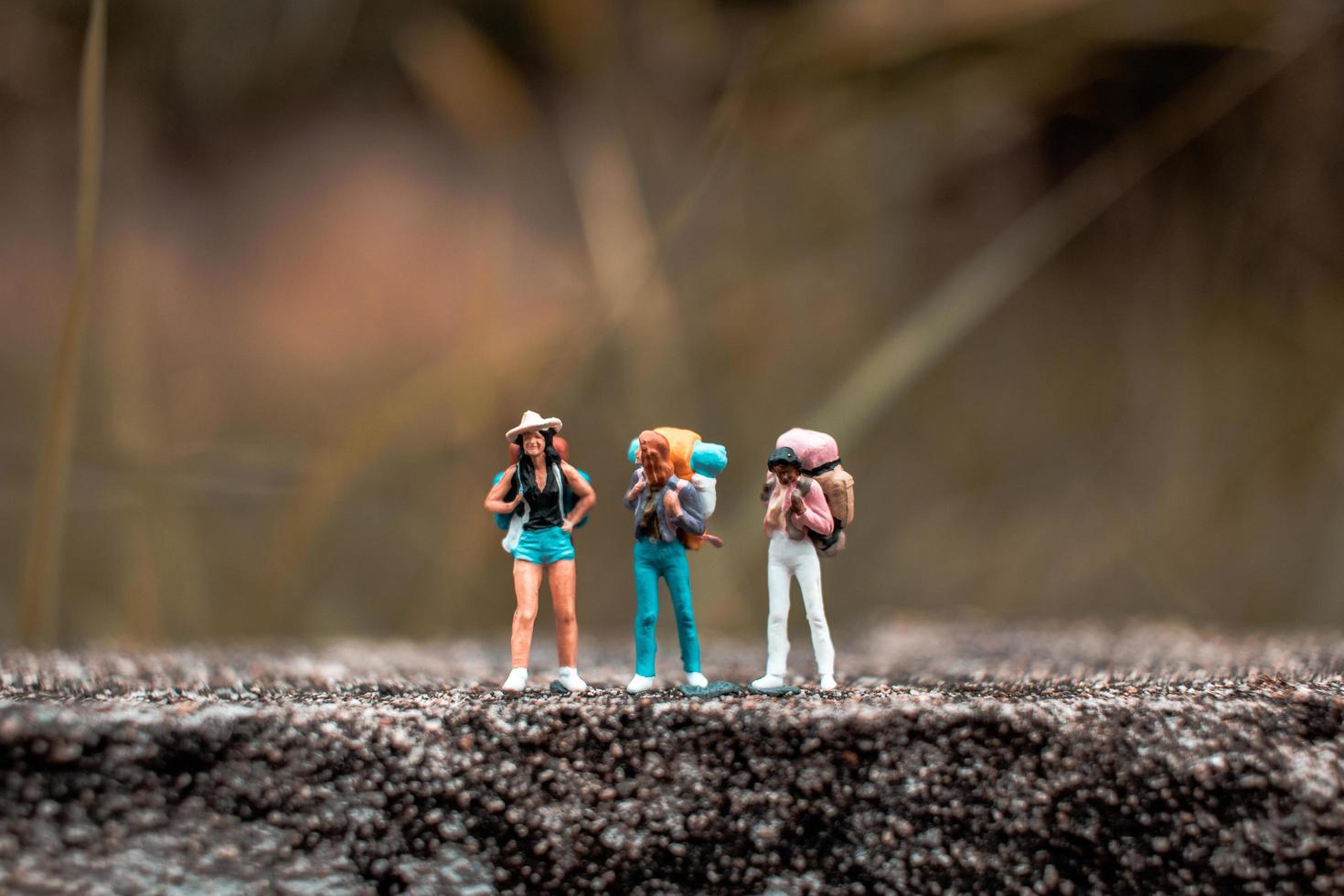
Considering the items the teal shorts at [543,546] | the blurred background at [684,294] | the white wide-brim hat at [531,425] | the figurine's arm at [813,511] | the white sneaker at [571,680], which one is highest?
the blurred background at [684,294]

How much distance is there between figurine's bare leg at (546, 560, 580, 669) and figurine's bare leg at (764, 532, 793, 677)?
15cm

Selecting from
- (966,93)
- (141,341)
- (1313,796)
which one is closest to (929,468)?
(966,93)

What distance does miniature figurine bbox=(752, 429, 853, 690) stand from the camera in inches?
32.7

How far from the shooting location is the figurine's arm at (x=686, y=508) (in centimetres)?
83

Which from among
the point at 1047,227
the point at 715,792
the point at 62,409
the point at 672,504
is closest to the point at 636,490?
the point at 672,504

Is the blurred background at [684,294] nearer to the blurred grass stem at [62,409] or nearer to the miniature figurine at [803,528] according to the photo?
the blurred grass stem at [62,409]

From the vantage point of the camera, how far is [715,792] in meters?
0.69

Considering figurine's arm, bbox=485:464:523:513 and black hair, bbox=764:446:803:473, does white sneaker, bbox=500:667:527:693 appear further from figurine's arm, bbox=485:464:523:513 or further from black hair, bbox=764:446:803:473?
black hair, bbox=764:446:803:473

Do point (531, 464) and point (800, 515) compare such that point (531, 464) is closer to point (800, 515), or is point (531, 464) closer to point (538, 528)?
point (538, 528)

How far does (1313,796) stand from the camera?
679 millimetres

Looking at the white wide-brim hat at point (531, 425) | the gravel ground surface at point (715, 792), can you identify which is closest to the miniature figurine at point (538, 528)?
the white wide-brim hat at point (531, 425)

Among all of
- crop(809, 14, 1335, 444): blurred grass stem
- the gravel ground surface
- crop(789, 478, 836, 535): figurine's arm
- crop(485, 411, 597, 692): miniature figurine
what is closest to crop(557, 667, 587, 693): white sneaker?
crop(485, 411, 597, 692): miniature figurine

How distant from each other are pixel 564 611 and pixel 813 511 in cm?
21

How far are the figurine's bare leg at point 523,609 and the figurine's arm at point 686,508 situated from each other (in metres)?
0.12
